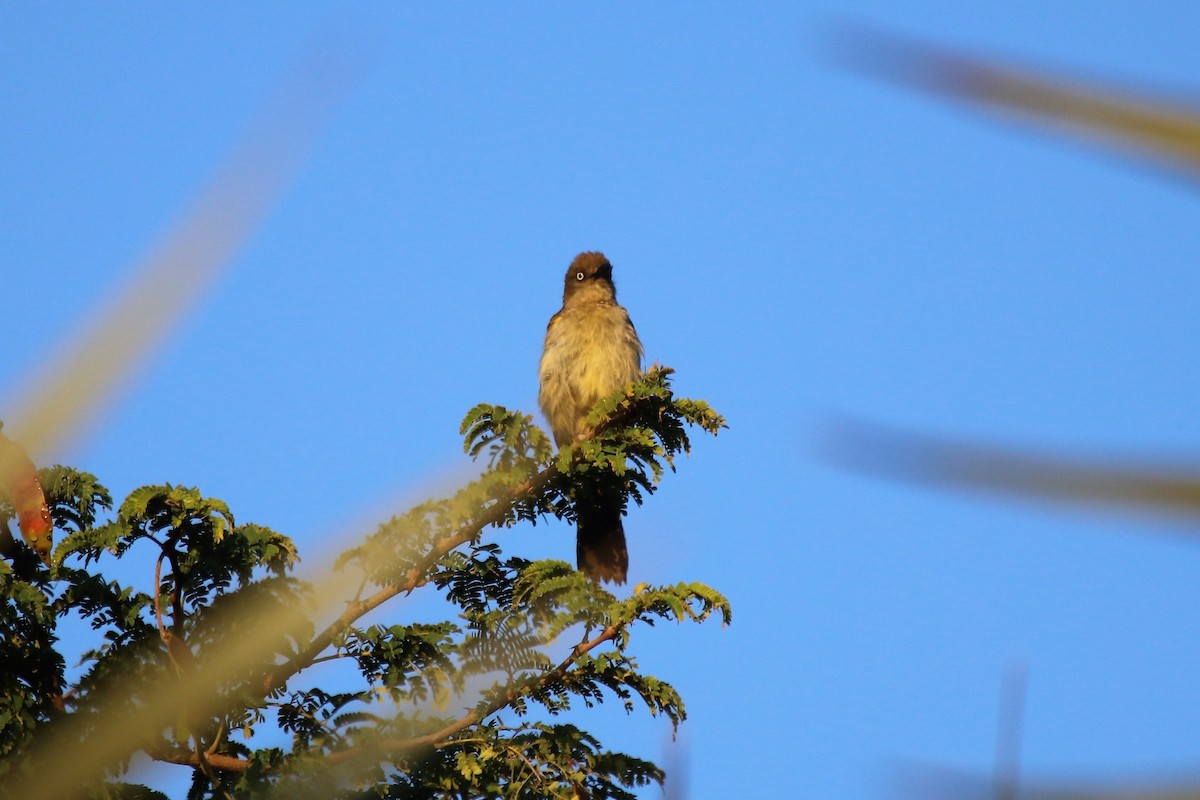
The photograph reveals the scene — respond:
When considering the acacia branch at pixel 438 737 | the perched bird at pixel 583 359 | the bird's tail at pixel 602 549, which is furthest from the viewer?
the perched bird at pixel 583 359

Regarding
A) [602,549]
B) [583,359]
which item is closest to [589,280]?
[583,359]

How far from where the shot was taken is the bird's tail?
7.74 meters

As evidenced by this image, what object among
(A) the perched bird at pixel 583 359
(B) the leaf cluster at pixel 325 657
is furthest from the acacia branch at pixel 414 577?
(A) the perched bird at pixel 583 359

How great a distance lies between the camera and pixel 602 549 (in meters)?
7.76

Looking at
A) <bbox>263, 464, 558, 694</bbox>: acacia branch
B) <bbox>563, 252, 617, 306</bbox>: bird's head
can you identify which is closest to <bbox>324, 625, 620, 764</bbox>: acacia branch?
<bbox>263, 464, 558, 694</bbox>: acacia branch

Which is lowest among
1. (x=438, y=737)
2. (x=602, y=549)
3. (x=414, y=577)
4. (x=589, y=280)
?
(x=438, y=737)

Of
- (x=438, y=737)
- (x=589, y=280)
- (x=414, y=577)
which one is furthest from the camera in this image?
(x=589, y=280)

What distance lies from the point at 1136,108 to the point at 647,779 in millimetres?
4640

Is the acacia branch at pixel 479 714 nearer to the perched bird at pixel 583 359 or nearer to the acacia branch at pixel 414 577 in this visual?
the acacia branch at pixel 414 577

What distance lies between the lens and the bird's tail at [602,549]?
7.74 m

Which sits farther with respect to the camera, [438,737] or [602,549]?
[602,549]

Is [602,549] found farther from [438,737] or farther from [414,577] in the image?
[438,737]

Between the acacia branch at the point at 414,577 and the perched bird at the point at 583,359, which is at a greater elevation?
the perched bird at the point at 583,359

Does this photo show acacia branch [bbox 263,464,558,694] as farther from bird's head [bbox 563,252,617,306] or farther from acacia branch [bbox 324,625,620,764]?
bird's head [bbox 563,252,617,306]
